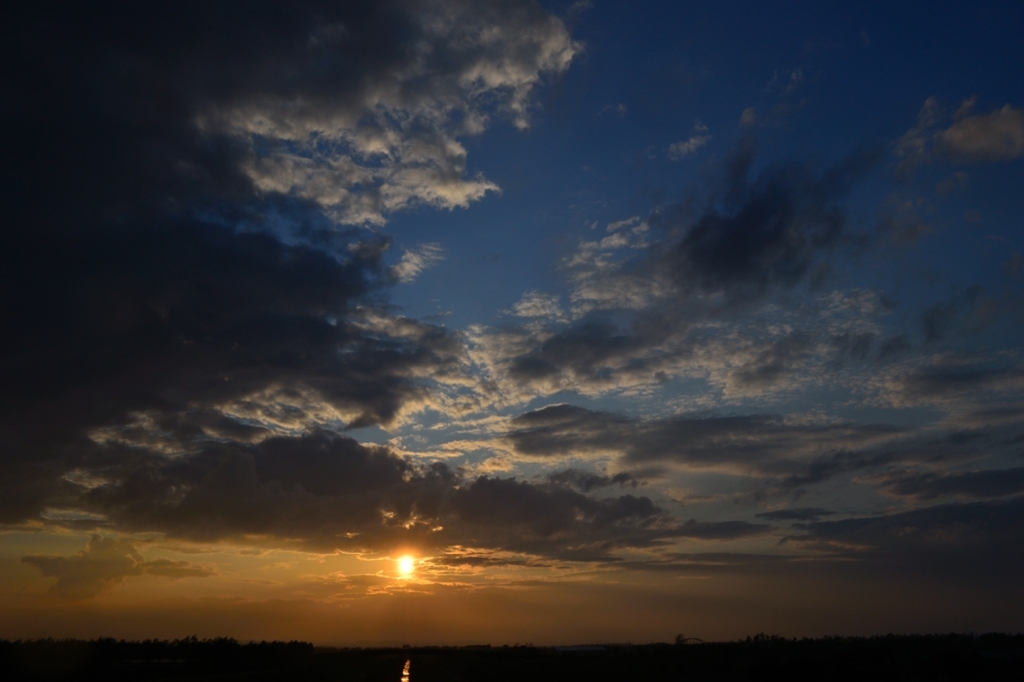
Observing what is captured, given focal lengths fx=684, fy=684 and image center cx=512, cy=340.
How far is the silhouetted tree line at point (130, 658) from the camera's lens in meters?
76.8

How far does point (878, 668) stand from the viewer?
219 ft

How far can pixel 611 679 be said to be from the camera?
70.7 meters

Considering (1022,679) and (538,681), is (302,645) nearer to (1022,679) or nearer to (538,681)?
(538,681)

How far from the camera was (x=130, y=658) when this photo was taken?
3920 inches

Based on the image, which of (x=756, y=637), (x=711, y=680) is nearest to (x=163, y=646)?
(x=711, y=680)

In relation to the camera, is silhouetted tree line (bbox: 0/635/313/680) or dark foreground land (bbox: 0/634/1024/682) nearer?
dark foreground land (bbox: 0/634/1024/682)

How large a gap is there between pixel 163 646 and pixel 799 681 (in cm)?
9980

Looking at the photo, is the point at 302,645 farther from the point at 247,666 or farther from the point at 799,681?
the point at 799,681

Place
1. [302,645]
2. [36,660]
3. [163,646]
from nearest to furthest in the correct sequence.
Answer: [36,660] → [163,646] → [302,645]

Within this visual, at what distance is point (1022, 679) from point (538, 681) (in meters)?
42.9

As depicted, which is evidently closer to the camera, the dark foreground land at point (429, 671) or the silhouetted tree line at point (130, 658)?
the dark foreground land at point (429, 671)

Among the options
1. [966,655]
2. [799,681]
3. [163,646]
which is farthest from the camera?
[163,646]

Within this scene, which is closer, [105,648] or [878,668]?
[878,668]

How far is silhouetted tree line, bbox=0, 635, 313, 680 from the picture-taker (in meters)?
76.8
